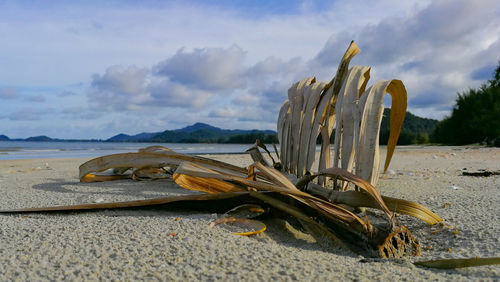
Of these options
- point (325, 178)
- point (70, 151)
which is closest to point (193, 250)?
point (325, 178)

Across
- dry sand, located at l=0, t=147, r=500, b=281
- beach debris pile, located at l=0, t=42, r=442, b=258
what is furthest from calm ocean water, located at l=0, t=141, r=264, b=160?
dry sand, located at l=0, t=147, r=500, b=281

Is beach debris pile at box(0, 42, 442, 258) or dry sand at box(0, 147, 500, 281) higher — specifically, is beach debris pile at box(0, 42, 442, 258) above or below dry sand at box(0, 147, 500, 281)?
above

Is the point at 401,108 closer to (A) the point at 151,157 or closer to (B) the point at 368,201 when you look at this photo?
(B) the point at 368,201

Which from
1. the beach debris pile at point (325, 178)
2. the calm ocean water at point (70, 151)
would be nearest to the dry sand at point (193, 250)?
the beach debris pile at point (325, 178)

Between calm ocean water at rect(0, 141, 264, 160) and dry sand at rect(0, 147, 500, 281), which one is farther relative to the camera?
calm ocean water at rect(0, 141, 264, 160)

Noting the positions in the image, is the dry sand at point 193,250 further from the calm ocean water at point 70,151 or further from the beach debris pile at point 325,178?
the calm ocean water at point 70,151

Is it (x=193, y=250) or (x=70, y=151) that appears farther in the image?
(x=70, y=151)

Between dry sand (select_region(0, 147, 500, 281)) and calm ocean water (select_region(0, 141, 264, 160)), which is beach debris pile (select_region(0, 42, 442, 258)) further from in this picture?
calm ocean water (select_region(0, 141, 264, 160))

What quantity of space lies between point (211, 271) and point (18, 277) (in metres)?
0.60

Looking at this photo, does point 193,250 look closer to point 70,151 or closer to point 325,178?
point 325,178

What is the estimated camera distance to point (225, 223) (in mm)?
1699

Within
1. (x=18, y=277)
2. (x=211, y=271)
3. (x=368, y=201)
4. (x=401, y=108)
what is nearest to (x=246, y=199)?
(x=368, y=201)

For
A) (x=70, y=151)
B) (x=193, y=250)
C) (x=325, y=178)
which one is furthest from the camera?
(x=70, y=151)

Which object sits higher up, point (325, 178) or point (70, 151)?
point (325, 178)
